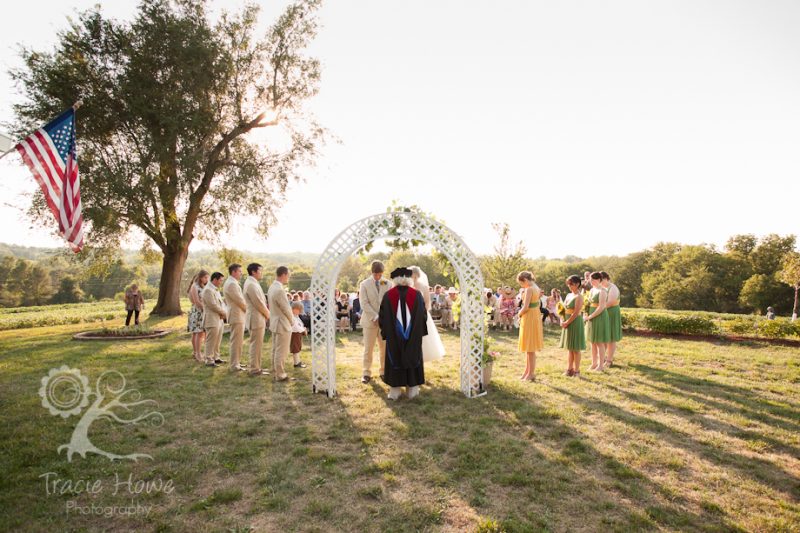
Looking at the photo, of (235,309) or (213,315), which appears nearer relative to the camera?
(235,309)

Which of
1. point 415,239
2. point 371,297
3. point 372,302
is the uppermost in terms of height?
point 415,239

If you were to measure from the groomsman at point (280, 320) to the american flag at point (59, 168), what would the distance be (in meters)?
3.32

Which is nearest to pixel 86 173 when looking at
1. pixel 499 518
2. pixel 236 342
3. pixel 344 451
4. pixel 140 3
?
pixel 140 3

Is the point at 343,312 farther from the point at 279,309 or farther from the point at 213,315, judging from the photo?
the point at 279,309

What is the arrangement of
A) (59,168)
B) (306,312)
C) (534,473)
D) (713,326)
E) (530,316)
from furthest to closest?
(306,312) < (713,326) < (530,316) < (59,168) < (534,473)

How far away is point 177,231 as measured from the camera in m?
20.5

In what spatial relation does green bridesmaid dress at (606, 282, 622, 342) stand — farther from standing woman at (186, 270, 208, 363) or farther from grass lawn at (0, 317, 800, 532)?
standing woman at (186, 270, 208, 363)

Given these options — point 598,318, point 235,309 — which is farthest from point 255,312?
point 598,318

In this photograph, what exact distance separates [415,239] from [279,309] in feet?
10.6

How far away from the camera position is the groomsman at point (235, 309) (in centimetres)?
909

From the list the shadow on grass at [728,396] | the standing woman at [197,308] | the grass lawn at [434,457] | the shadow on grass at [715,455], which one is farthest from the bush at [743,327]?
the standing woman at [197,308]

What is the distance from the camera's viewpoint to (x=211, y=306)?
9305mm

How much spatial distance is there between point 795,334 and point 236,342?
647 inches

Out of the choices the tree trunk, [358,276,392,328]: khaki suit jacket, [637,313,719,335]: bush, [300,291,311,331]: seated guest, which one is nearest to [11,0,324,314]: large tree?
the tree trunk
